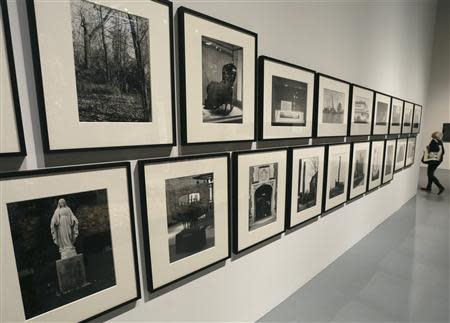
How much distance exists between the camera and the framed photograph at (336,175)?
213 centimetres

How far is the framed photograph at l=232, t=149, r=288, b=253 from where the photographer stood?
1.43 meters

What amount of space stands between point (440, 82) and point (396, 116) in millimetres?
6562

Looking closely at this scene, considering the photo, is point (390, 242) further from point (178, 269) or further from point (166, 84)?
point (166, 84)

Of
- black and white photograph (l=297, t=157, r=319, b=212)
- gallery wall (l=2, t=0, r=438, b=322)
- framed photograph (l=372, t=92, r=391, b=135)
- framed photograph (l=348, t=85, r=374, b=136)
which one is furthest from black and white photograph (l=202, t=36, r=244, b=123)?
framed photograph (l=372, t=92, r=391, b=135)

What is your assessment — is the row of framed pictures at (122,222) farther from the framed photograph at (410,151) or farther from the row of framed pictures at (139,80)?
the framed photograph at (410,151)

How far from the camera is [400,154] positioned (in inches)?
147

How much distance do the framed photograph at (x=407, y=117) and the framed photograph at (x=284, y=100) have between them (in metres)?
2.77

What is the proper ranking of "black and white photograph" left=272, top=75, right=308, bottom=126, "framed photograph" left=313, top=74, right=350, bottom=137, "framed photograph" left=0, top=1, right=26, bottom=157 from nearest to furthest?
"framed photograph" left=0, top=1, right=26, bottom=157 < "black and white photograph" left=272, top=75, right=308, bottom=126 < "framed photograph" left=313, top=74, right=350, bottom=137

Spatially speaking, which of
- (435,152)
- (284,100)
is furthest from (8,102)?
(435,152)

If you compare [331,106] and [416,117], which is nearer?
[331,106]

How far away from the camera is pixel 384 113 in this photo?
2.98 meters

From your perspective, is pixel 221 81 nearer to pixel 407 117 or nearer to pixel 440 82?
pixel 407 117

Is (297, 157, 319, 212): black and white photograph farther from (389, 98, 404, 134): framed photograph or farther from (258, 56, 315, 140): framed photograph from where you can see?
(389, 98, 404, 134): framed photograph

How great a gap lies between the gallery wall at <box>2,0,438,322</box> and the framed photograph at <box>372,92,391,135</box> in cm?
14
